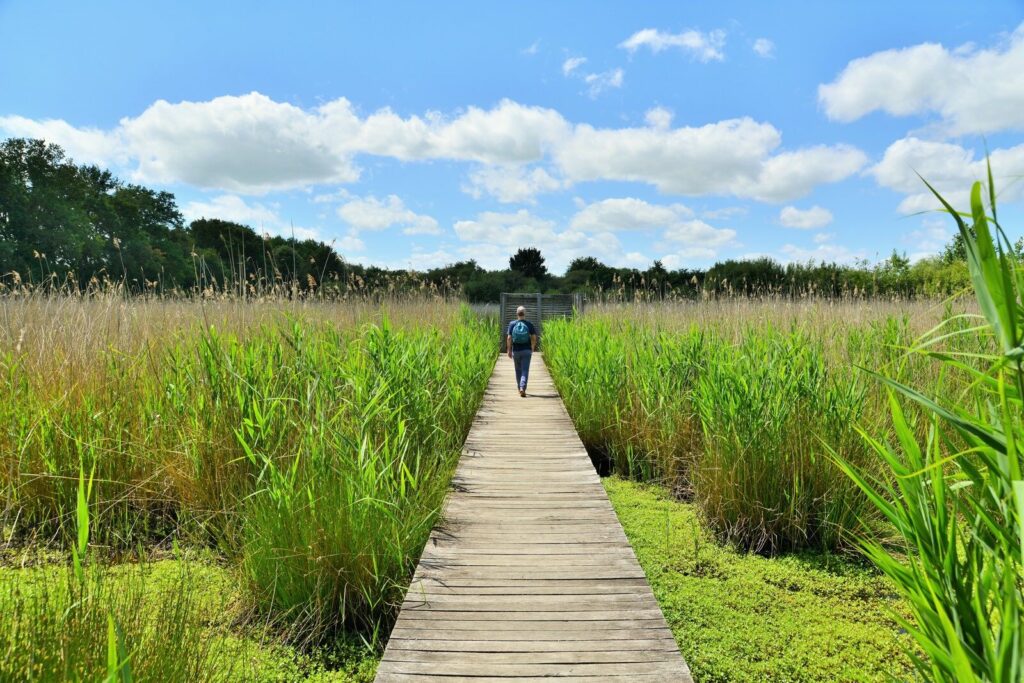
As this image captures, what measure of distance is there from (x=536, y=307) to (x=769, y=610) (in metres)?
16.0

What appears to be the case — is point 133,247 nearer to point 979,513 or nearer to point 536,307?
point 536,307

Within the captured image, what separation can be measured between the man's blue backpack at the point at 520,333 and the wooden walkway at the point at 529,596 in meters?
3.89

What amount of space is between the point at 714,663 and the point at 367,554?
159cm

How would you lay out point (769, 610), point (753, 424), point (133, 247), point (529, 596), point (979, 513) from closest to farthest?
1. point (979, 513)
2. point (529, 596)
3. point (769, 610)
4. point (753, 424)
5. point (133, 247)

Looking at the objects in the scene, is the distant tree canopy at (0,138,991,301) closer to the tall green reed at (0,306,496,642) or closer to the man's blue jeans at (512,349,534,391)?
the man's blue jeans at (512,349,534,391)

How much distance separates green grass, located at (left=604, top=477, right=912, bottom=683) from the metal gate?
48.2 ft

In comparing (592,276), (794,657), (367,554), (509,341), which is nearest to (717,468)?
(794,657)

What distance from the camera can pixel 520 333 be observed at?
7.99 meters

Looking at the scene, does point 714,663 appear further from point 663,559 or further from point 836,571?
point 836,571

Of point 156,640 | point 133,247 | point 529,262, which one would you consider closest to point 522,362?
point 156,640

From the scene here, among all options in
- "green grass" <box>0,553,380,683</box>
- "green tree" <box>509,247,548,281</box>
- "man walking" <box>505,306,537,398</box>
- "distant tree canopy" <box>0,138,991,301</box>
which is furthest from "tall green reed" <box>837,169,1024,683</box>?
"green tree" <box>509,247,548,281</box>

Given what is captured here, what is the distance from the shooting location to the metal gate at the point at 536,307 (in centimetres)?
1828

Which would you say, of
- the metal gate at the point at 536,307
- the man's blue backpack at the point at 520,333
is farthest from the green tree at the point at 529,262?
the man's blue backpack at the point at 520,333

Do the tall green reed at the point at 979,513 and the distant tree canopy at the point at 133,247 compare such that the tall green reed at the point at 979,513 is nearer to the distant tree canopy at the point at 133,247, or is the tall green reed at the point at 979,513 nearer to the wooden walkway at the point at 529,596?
the wooden walkway at the point at 529,596
